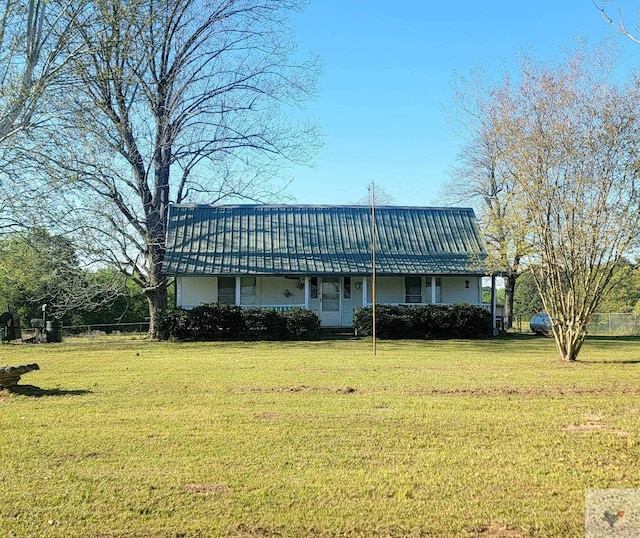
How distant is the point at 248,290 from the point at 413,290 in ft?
22.1

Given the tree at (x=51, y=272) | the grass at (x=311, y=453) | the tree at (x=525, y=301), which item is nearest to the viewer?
the grass at (x=311, y=453)

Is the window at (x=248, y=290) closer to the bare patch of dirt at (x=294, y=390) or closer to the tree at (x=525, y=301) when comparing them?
the bare patch of dirt at (x=294, y=390)

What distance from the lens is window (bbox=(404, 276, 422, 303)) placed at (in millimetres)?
25109

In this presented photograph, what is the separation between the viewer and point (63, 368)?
12.7 meters

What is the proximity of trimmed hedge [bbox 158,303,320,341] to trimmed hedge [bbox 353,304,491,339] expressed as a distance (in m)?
1.91

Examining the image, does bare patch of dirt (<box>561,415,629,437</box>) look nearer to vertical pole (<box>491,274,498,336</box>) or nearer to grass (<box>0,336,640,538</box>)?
grass (<box>0,336,640,538</box>)

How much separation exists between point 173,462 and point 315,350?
462 inches

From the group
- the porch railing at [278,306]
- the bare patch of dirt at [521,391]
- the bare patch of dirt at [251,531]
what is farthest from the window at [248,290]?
the bare patch of dirt at [251,531]

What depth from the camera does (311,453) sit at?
5684 millimetres

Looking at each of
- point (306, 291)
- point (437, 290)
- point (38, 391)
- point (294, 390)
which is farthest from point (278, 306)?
point (38, 391)

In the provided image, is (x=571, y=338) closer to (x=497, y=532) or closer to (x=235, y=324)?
(x=235, y=324)

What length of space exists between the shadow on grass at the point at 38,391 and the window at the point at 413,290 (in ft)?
57.1

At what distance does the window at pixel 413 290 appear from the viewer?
25.1 m

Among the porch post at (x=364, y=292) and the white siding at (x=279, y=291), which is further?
Result: the white siding at (x=279, y=291)
